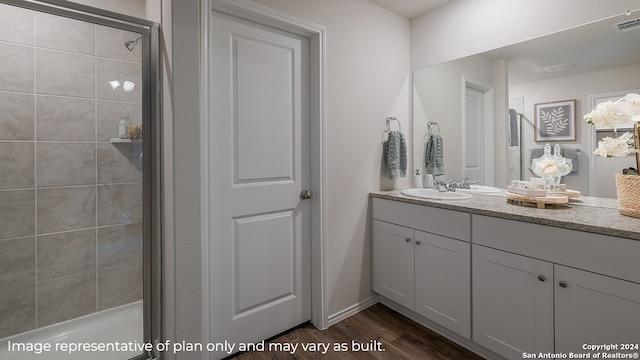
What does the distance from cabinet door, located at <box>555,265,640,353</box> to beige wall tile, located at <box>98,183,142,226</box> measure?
7.44 feet

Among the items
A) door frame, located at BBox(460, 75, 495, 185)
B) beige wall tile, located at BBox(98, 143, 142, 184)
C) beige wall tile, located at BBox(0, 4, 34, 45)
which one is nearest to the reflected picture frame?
door frame, located at BBox(460, 75, 495, 185)

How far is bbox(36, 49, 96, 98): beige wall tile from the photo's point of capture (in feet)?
5.49

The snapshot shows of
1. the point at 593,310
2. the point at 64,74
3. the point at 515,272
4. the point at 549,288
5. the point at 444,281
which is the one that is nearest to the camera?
the point at 593,310

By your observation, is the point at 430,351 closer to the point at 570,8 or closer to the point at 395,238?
the point at 395,238

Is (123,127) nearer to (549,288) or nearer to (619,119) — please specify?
(549,288)

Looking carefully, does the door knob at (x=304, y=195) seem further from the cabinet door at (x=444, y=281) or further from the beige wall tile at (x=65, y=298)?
the beige wall tile at (x=65, y=298)

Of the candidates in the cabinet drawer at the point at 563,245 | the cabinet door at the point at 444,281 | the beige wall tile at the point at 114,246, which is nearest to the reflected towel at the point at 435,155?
the cabinet door at the point at 444,281

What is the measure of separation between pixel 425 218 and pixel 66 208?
225 centimetres

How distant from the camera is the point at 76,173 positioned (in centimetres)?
180

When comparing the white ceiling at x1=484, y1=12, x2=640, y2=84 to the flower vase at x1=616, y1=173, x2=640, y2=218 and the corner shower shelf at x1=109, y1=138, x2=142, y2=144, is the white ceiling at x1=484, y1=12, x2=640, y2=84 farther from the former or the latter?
the corner shower shelf at x1=109, y1=138, x2=142, y2=144

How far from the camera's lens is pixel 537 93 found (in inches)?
76.2

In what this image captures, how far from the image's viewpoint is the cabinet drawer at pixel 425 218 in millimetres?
1740

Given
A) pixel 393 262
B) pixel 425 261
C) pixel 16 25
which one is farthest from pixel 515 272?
pixel 16 25

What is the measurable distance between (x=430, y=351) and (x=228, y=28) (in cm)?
227
